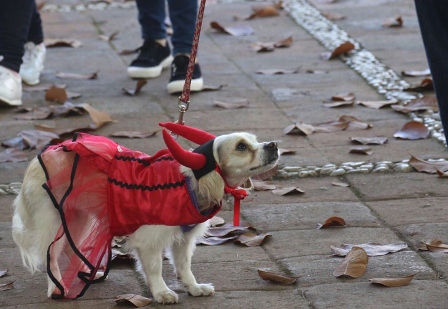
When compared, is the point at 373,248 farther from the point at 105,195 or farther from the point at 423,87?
the point at 423,87

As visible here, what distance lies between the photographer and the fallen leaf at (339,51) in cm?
650

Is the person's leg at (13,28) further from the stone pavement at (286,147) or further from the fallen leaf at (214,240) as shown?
the fallen leaf at (214,240)

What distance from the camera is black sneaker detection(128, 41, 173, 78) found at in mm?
6062

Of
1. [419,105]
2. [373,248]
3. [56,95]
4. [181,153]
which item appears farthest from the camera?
[56,95]

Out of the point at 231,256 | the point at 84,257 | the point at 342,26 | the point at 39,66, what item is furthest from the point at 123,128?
the point at 342,26

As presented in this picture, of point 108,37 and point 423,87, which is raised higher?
point 423,87

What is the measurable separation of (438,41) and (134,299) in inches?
58.2

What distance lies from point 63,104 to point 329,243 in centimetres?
262

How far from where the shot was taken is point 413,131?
15.9ft

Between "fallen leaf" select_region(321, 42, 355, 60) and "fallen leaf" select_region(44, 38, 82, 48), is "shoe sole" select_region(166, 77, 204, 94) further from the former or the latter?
"fallen leaf" select_region(44, 38, 82, 48)

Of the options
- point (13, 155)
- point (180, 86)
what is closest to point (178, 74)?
point (180, 86)

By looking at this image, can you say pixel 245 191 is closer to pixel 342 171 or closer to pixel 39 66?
pixel 342 171

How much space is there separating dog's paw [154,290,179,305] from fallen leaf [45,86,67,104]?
281 cm

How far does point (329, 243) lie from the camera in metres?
3.49
